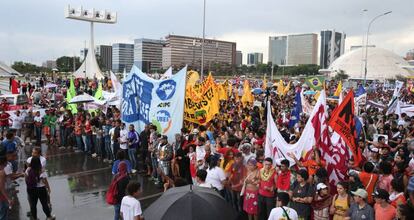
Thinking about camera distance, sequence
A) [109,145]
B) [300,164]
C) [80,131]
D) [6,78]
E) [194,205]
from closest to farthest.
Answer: [194,205], [300,164], [109,145], [80,131], [6,78]

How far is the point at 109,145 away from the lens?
40.8ft

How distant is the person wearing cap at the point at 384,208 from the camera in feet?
16.0

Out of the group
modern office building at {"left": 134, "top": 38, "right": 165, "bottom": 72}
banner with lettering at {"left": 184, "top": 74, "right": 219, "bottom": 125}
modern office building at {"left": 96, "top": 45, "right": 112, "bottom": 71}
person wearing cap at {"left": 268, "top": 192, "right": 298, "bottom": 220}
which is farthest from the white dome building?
person wearing cap at {"left": 268, "top": 192, "right": 298, "bottom": 220}

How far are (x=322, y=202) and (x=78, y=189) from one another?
619 cm

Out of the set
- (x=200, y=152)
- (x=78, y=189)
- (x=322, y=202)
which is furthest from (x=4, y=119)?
(x=322, y=202)

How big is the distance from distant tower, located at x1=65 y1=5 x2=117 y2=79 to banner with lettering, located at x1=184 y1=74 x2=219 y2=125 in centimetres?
4671

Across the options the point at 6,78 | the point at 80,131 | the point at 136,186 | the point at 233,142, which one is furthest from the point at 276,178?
the point at 6,78

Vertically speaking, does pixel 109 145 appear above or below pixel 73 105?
below

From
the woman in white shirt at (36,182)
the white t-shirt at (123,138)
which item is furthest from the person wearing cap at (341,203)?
Answer: the white t-shirt at (123,138)

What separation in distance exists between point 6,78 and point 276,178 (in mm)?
34706

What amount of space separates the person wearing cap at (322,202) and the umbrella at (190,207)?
1840 millimetres

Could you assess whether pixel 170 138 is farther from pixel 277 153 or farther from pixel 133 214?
pixel 133 214

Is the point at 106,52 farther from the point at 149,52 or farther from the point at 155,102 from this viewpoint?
the point at 155,102

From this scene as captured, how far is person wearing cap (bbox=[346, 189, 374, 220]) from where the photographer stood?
16.3ft
